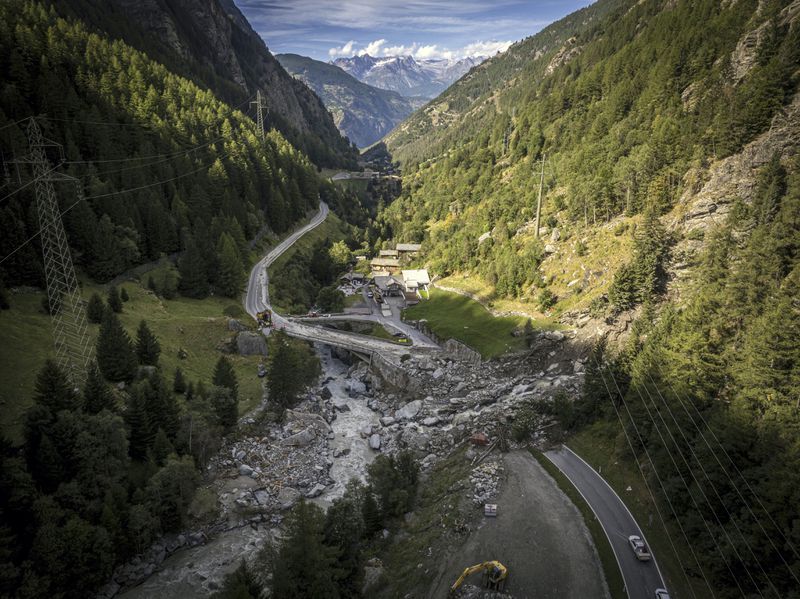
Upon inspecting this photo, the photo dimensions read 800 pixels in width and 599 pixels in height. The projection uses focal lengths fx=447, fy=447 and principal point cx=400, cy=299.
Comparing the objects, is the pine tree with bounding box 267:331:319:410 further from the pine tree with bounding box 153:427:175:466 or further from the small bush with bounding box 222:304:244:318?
the small bush with bounding box 222:304:244:318

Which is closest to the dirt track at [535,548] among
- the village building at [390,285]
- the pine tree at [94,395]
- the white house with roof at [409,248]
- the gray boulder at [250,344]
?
the pine tree at [94,395]

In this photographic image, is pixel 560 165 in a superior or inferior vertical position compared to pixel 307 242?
superior

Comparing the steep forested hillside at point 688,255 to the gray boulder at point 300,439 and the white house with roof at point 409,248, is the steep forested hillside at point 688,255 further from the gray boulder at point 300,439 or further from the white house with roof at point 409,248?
the gray boulder at point 300,439

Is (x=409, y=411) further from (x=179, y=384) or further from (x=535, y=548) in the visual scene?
(x=179, y=384)

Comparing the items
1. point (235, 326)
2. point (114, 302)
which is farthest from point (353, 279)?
point (114, 302)

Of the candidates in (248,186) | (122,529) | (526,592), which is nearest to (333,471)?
(122,529)

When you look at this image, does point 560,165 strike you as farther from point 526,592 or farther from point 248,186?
point 526,592
